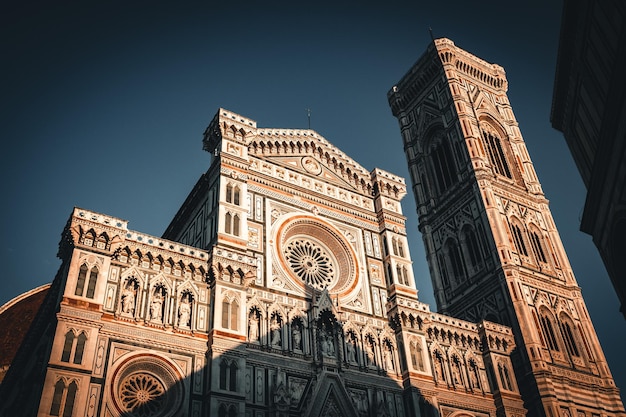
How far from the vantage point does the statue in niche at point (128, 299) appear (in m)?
20.9

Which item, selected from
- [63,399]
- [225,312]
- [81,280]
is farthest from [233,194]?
[63,399]

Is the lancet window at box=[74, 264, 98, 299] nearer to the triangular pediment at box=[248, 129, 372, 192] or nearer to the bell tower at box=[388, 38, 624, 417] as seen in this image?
the triangular pediment at box=[248, 129, 372, 192]

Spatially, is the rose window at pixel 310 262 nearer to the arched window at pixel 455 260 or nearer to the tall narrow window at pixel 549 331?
the arched window at pixel 455 260

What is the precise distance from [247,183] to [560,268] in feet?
66.1

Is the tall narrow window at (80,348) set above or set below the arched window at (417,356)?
below

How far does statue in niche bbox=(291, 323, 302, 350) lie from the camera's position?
2409 centimetres

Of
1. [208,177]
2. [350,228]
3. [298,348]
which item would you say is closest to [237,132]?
[208,177]

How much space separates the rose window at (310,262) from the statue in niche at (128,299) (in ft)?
24.9

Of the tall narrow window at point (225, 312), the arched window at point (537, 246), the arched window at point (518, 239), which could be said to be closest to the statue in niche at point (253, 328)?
the tall narrow window at point (225, 312)

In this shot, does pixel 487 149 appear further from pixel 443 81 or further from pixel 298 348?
pixel 298 348

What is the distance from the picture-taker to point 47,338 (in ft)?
69.8

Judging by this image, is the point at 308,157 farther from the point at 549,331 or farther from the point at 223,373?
the point at 549,331

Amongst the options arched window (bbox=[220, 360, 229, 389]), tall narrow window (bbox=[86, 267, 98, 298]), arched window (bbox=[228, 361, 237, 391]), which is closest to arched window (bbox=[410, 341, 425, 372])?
arched window (bbox=[228, 361, 237, 391])

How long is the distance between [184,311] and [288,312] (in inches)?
179
